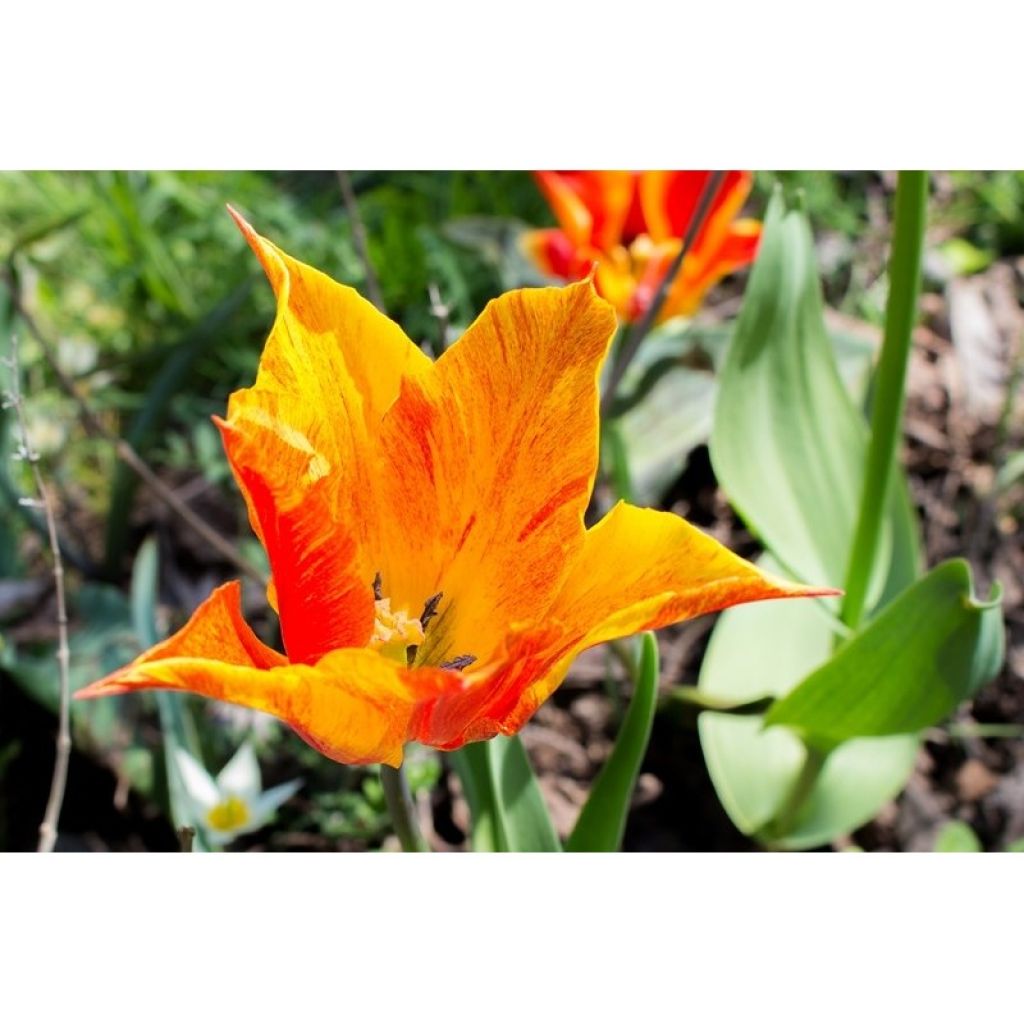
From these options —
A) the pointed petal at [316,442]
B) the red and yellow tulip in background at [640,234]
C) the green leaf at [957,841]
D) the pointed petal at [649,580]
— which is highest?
the red and yellow tulip in background at [640,234]

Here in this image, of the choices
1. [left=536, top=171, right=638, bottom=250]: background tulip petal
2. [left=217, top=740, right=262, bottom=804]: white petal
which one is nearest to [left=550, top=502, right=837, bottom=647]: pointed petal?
[left=217, top=740, right=262, bottom=804]: white petal

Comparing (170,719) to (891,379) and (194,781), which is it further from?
(891,379)

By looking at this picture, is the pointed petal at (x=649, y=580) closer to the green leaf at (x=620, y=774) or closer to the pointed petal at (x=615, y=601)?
the pointed petal at (x=615, y=601)

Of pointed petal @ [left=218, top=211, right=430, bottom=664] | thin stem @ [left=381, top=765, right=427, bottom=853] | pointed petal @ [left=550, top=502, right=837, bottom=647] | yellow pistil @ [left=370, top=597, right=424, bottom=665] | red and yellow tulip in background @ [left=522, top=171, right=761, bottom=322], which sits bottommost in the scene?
thin stem @ [left=381, top=765, right=427, bottom=853]

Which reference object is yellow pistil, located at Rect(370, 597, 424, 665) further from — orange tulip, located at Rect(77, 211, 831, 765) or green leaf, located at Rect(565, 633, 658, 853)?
green leaf, located at Rect(565, 633, 658, 853)

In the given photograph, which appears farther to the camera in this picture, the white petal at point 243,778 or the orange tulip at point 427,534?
the white petal at point 243,778

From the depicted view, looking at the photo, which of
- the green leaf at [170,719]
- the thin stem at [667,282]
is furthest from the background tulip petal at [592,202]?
the green leaf at [170,719]
